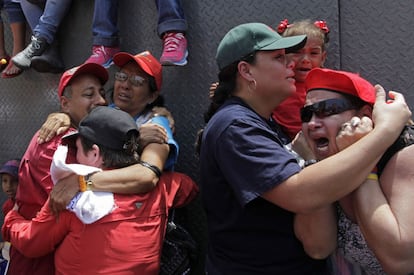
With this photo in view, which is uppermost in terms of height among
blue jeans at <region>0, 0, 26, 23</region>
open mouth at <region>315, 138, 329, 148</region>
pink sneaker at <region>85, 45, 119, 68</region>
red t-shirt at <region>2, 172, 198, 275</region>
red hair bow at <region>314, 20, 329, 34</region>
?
blue jeans at <region>0, 0, 26, 23</region>

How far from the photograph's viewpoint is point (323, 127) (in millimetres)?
1870

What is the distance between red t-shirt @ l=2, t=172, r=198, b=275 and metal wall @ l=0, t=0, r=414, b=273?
2.95ft

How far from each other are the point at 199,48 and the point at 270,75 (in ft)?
4.22

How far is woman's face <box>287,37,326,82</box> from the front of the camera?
272cm

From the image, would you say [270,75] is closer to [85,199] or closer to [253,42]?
[253,42]

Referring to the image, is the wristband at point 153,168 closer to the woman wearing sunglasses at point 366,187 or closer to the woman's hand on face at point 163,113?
the woman's hand on face at point 163,113

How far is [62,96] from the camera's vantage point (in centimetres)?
315

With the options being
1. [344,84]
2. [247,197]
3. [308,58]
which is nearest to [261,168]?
[247,197]

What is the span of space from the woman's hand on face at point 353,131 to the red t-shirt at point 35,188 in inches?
67.3

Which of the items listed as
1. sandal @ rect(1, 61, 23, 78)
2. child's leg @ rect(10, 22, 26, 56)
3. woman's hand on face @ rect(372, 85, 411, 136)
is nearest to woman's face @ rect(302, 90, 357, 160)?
woman's hand on face @ rect(372, 85, 411, 136)

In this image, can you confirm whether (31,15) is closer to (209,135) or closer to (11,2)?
(11,2)

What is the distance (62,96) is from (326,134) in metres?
2.04

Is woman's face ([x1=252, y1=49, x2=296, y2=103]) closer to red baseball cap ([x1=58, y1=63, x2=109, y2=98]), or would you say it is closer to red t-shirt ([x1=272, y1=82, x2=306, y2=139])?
red t-shirt ([x1=272, y1=82, x2=306, y2=139])

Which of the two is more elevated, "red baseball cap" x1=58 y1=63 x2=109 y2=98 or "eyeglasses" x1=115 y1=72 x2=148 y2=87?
"red baseball cap" x1=58 y1=63 x2=109 y2=98
